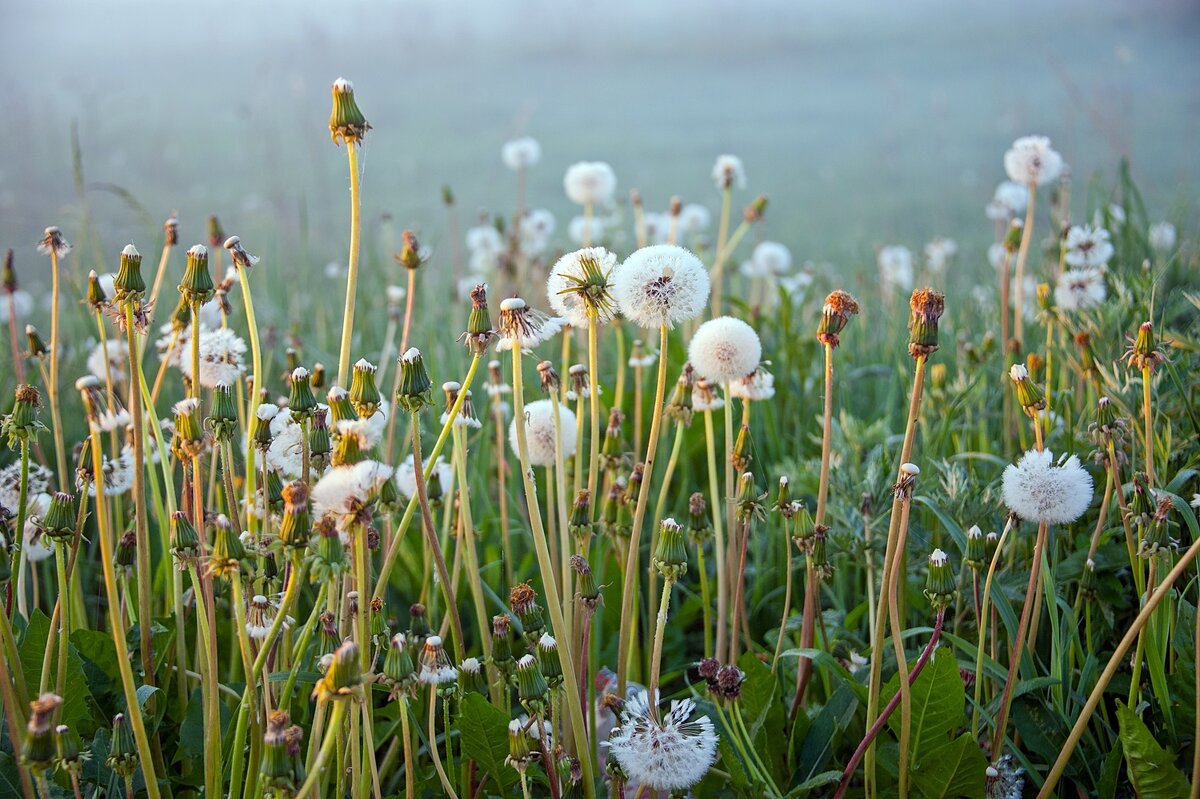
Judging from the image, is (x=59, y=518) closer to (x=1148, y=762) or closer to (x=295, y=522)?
(x=295, y=522)

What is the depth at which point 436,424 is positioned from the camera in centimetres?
184

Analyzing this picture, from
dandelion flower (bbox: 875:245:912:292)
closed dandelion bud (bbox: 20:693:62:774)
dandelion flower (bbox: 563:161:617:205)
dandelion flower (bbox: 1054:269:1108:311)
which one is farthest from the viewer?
dandelion flower (bbox: 875:245:912:292)

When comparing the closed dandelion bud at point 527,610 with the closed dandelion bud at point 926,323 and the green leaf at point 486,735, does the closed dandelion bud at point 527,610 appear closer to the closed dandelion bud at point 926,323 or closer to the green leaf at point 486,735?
the green leaf at point 486,735

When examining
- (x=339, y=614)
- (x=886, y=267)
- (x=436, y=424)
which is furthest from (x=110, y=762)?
(x=886, y=267)

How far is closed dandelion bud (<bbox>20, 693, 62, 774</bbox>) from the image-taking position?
2.18ft

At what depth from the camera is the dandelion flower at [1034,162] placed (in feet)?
5.63

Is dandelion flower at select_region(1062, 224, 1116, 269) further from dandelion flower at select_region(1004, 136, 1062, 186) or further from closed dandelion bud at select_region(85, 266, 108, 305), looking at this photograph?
closed dandelion bud at select_region(85, 266, 108, 305)

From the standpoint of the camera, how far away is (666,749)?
0.85 metres

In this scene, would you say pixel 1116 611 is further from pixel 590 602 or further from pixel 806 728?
pixel 590 602

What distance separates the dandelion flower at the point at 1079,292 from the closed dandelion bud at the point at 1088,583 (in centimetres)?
62

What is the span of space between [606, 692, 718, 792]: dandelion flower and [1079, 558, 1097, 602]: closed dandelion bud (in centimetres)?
48

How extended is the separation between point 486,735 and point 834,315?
19.2 inches

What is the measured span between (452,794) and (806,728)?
1.25 ft

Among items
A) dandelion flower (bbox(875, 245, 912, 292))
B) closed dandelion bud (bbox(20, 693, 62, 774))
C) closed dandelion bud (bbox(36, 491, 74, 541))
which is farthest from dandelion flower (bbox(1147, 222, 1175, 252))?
closed dandelion bud (bbox(20, 693, 62, 774))
